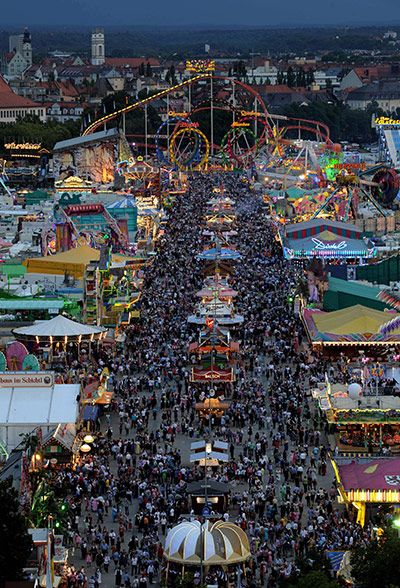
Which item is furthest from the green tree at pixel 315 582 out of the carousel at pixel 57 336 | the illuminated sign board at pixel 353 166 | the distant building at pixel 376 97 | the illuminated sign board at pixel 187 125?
the distant building at pixel 376 97

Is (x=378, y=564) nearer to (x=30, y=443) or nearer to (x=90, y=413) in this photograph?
(x=30, y=443)

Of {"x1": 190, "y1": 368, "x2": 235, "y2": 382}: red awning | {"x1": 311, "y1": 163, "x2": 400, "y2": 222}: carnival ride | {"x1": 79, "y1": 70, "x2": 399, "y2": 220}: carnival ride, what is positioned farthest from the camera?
{"x1": 79, "y1": 70, "x2": 399, "y2": 220}: carnival ride

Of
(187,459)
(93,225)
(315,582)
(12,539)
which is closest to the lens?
(315,582)

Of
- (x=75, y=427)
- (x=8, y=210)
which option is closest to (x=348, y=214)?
(x=8, y=210)

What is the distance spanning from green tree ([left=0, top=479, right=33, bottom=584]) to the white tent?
6290 mm

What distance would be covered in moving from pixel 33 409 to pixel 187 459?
306 cm

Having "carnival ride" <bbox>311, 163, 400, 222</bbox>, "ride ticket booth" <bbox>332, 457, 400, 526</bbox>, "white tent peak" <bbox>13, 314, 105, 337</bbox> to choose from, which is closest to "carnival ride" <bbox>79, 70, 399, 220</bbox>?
"carnival ride" <bbox>311, 163, 400, 222</bbox>

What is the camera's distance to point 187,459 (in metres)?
34.1

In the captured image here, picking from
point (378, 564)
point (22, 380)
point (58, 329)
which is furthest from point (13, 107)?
point (378, 564)

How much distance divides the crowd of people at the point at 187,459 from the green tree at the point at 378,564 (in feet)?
3.90

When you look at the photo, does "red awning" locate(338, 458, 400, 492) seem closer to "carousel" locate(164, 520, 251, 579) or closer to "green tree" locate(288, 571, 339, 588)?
"carousel" locate(164, 520, 251, 579)

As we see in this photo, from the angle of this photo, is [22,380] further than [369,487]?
Yes

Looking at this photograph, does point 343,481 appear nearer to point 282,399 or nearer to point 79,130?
point 282,399

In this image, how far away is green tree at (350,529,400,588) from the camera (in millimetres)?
24594
